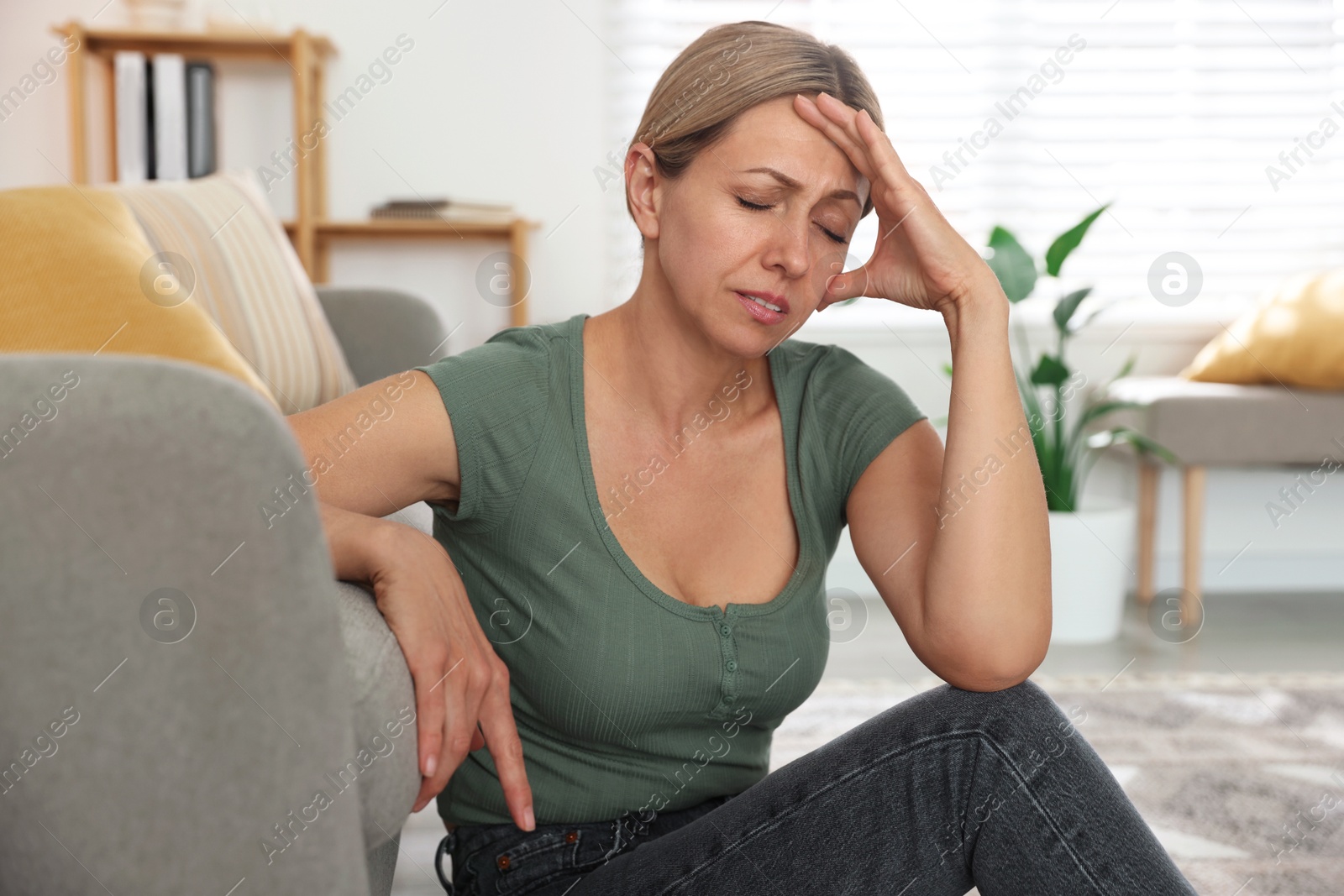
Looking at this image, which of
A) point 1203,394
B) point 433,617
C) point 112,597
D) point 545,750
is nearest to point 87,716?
point 112,597

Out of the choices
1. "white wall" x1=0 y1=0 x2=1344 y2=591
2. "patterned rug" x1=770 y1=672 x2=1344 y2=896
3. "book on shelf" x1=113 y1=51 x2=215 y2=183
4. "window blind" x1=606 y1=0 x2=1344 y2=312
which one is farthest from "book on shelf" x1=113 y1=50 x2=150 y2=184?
"patterned rug" x1=770 y1=672 x2=1344 y2=896

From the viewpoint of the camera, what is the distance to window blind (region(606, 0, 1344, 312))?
306cm

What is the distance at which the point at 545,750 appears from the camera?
0.94 meters

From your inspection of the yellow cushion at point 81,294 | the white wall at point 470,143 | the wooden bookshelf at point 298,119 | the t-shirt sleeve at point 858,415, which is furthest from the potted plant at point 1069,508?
the yellow cushion at point 81,294

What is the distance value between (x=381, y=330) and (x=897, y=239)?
3.96 ft

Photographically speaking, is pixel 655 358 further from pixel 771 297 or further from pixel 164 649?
pixel 164 649

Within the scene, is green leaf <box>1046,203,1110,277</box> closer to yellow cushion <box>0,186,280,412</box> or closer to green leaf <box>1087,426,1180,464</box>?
green leaf <box>1087,426,1180,464</box>

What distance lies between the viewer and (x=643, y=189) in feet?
3.48

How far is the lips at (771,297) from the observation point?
0.96 m

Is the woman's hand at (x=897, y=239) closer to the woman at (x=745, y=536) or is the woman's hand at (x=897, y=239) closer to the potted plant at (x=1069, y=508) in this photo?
the woman at (x=745, y=536)

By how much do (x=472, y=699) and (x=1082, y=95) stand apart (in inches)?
119

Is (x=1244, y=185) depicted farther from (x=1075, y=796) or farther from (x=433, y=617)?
(x=433, y=617)

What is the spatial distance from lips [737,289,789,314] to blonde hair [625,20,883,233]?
13cm

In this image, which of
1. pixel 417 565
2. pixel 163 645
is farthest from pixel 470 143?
pixel 163 645
